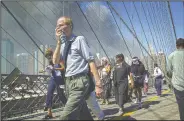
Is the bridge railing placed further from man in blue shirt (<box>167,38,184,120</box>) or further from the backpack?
man in blue shirt (<box>167,38,184,120</box>)

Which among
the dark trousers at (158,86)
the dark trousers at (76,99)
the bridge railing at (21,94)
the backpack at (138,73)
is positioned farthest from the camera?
the dark trousers at (158,86)

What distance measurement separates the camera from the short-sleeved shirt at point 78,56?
10.0 ft

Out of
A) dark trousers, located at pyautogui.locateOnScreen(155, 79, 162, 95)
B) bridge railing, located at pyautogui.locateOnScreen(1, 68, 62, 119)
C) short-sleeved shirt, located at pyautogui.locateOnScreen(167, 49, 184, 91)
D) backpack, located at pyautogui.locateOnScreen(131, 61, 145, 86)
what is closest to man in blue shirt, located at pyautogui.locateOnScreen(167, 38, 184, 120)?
short-sleeved shirt, located at pyautogui.locateOnScreen(167, 49, 184, 91)

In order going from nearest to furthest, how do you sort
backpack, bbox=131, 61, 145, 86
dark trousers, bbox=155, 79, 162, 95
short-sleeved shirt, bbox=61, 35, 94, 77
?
short-sleeved shirt, bbox=61, 35, 94, 77, backpack, bbox=131, 61, 145, 86, dark trousers, bbox=155, 79, 162, 95

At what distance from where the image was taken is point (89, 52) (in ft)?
10.0

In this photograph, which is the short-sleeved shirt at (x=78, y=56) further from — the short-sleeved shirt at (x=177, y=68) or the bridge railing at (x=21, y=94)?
the bridge railing at (x=21, y=94)

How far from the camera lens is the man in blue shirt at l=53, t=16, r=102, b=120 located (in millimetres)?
2977

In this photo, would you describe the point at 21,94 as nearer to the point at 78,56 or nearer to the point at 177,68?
the point at 177,68

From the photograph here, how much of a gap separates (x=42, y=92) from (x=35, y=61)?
32.3 inches

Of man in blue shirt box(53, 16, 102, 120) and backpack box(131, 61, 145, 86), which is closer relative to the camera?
man in blue shirt box(53, 16, 102, 120)

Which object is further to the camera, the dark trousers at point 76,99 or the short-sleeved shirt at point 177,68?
the short-sleeved shirt at point 177,68

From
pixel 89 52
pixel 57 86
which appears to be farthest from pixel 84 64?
pixel 57 86

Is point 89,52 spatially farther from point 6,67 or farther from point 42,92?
point 42,92

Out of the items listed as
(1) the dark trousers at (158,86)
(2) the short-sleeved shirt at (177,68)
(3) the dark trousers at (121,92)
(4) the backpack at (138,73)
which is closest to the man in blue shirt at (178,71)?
(2) the short-sleeved shirt at (177,68)
